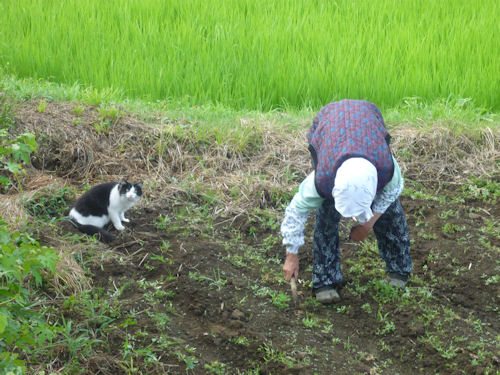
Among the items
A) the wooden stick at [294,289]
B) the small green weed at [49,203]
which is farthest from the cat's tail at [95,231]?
the wooden stick at [294,289]

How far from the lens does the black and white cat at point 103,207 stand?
3.69 m

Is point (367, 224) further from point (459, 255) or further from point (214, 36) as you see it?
point (214, 36)

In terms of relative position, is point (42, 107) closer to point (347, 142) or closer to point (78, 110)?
point (78, 110)

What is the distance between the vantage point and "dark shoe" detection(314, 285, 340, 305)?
3346mm

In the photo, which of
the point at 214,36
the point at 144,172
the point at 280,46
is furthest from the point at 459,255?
the point at 214,36

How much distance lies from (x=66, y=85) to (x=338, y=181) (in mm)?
3952

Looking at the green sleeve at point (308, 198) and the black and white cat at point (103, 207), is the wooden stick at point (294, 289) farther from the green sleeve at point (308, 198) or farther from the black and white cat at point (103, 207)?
the black and white cat at point (103, 207)

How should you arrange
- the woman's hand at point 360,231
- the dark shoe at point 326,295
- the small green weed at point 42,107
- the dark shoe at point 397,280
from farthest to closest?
the small green weed at point 42,107, the dark shoe at point 397,280, the dark shoe at point 326,295, the woman's hand at point 360,231

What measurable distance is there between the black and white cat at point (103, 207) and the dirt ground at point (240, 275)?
0.08 meters

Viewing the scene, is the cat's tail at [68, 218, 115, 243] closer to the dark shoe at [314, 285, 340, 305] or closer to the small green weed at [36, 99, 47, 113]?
the dark shoe at [314, 285, 340, 305]

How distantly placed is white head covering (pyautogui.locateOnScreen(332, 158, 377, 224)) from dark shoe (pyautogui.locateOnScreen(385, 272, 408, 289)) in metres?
0.98

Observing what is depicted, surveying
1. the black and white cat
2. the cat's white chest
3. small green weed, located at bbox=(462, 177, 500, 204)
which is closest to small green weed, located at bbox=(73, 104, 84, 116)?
the black and white cat

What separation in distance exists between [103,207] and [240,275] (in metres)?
0.98

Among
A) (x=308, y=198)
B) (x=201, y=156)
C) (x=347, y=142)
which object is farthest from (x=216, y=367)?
(x=201, y=156)
